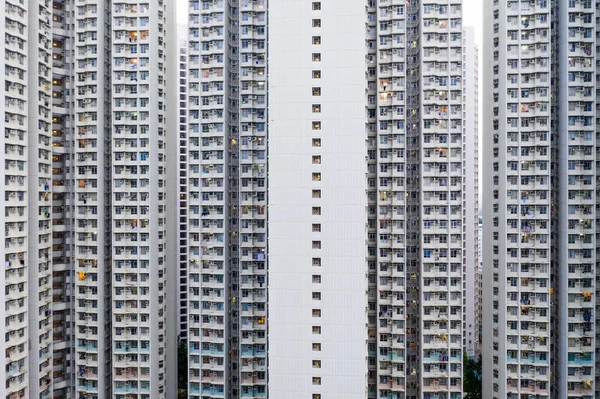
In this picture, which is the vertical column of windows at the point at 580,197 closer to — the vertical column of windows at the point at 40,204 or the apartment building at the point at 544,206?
the apartment building at the point at 544,206

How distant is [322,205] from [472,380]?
5649cm

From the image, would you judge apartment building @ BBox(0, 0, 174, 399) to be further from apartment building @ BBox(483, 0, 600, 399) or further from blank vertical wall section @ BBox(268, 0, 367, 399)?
apartment building @ BBox(483, 0, 600, 399)

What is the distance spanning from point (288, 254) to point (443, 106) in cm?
2869

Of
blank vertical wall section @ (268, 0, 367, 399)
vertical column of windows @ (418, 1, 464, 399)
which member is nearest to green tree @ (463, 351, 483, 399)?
vertical column of windows @ (418, 1, 464, 399)

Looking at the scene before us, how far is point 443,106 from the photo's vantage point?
53.7 m

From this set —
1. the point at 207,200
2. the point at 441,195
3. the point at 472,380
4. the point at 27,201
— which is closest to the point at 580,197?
the point at 441,195

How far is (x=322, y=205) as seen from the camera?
128ft

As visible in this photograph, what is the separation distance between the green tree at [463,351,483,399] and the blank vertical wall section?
46.5m

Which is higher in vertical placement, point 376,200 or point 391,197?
point 391,197

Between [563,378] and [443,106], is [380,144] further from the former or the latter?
[563,378]

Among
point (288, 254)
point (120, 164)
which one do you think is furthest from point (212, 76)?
point (288, 254)

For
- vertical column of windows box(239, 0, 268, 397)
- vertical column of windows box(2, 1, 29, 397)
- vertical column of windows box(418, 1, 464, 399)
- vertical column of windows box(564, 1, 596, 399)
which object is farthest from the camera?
vertical column of windows box(239, 0, 268, 397)

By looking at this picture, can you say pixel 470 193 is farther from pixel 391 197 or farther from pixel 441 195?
pixel 391 197

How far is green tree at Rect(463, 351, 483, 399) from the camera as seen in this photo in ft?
246
